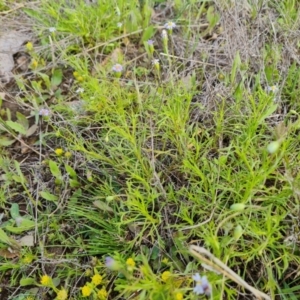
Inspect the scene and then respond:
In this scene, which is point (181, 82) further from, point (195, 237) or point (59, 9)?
point (59, 9)

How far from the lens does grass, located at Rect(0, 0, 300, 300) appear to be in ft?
3.94

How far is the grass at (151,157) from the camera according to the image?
47.3 inches

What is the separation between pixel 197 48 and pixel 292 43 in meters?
0.34

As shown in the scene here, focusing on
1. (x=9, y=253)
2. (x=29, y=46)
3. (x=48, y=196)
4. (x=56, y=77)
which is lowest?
(x=9, y=253)

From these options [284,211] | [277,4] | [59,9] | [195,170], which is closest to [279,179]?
[284,211]

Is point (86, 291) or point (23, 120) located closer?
point (86, 291)

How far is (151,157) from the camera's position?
1407 mm

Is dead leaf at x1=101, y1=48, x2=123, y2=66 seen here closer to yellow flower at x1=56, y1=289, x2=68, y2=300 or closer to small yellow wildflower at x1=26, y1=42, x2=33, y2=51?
small yellow wildflower at x1=26, y1=42, x2=33, y2=51

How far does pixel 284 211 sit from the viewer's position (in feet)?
4.00

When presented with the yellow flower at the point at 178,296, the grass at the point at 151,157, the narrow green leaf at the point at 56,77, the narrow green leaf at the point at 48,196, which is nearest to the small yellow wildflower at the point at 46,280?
the grass at the point at 151,157

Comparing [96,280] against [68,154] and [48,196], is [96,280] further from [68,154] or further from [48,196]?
[68,154]

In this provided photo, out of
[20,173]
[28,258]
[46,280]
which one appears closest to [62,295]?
[46,280]

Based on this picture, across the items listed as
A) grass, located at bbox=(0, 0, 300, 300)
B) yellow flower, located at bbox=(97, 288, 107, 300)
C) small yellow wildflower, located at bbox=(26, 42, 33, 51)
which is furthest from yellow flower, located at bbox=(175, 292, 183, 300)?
small yellow wildflower, located at bbox=(26, 42, 33, 51)

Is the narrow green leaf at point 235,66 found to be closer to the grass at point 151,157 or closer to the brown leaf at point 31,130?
the grass at point 151,157
